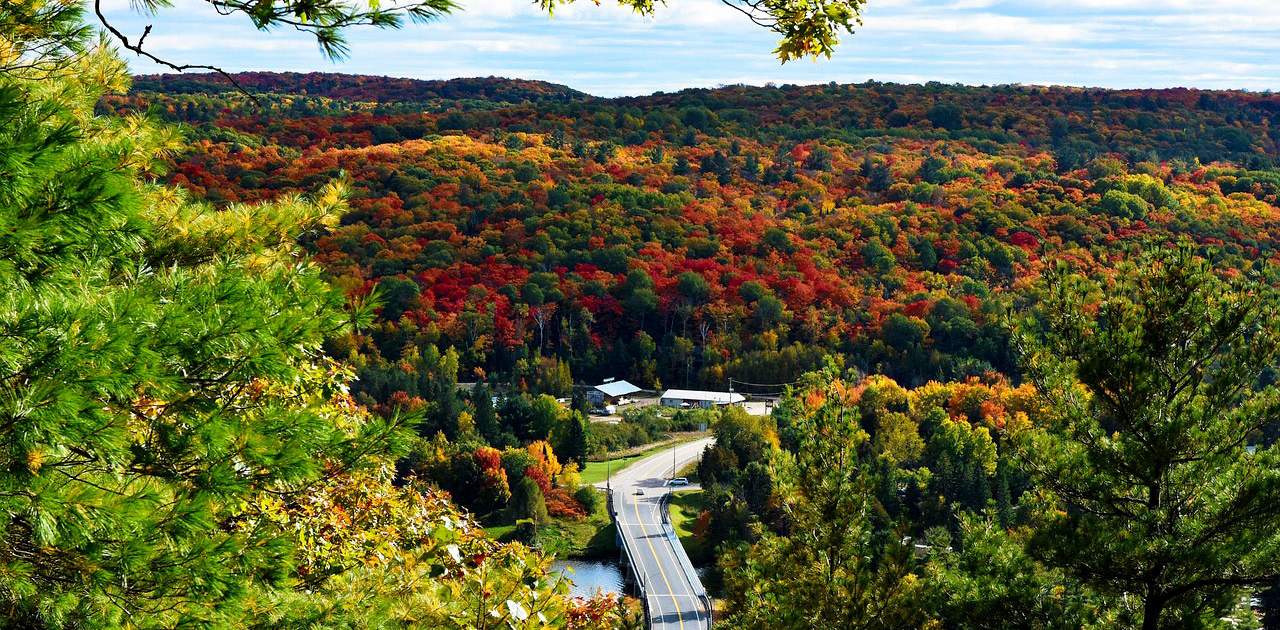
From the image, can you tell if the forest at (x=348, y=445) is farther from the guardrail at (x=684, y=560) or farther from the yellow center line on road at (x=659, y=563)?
the yellow center line on road at (x=659, y=563)

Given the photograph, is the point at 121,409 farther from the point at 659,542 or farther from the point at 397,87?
the point at 397,87

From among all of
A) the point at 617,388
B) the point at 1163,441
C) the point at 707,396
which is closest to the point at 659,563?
the point at 707,396

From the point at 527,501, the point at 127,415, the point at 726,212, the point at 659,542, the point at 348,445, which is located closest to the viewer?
the point at 127,415

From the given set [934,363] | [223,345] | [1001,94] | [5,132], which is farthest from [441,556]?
[1001,94]

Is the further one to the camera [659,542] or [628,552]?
[659,542]

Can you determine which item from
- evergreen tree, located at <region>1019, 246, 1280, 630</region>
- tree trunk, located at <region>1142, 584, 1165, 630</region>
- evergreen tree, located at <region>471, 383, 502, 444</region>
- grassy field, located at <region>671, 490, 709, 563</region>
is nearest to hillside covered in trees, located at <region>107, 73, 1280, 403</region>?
evergreen tree, located at <region>471, 383, 502, 444</region>

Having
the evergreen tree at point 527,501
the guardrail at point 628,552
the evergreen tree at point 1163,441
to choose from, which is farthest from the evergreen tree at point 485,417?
the evergreen tree at point 1163,441
